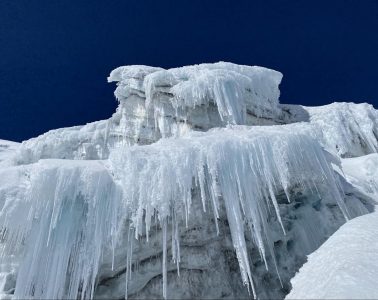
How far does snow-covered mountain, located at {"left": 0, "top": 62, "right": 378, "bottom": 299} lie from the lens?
885 cm

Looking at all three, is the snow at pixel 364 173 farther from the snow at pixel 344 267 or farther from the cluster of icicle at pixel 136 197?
the cluster of icicle at pixel 136 197

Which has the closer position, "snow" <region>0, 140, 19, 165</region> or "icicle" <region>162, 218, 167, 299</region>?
"icicle" <region>162, 218, 167, 299</region>

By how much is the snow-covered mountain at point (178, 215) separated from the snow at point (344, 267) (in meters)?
0.45

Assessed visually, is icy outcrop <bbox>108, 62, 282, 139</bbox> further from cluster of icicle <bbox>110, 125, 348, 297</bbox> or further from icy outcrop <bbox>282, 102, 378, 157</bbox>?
cluster of icicle <bbox>110, 125, 348, 297</bbox>

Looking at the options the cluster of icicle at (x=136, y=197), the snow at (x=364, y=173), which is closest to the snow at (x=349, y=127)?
the snow at (x=364, y=173)

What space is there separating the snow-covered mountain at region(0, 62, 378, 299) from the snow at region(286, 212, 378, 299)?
0.45 meters

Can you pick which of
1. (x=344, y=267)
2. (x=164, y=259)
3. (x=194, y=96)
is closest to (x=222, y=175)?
(x=164, y=259)

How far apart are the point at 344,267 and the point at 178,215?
4.11 metres

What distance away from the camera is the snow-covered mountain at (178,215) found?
348 inches

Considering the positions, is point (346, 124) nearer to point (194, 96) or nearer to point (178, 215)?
point (194, 96)

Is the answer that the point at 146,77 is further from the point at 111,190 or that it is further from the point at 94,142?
the point at 111,190

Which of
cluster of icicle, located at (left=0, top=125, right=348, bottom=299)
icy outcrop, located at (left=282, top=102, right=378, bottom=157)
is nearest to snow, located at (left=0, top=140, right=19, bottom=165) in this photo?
cluster of icicle, located at (left=0, top=125, right=348, bottom=299)

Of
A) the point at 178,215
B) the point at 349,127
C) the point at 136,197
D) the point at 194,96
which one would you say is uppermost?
the point at 194,96

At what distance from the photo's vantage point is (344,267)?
9.30 m
